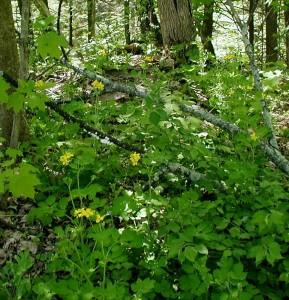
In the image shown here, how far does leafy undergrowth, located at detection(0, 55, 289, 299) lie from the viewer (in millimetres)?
2498

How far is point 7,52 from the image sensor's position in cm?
371

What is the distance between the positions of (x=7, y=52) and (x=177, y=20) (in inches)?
164

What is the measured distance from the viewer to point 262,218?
2578mm

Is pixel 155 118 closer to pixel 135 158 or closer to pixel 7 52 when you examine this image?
pixel 135 158

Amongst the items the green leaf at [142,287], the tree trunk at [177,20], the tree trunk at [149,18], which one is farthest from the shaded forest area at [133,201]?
the tree trunk at [149,18]

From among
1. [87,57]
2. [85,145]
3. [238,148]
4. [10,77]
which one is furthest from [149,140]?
[87,57]

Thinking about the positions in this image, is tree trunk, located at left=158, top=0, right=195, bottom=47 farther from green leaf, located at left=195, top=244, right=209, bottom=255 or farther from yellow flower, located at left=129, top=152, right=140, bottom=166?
green leaf, located at left=195, top=244, right=209, bottom=255

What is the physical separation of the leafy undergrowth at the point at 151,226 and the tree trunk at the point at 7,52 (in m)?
0.32

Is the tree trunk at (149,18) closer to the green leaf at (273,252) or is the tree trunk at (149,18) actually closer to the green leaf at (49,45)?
the green leaf at (49,45)

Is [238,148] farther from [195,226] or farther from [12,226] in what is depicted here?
[12,226]

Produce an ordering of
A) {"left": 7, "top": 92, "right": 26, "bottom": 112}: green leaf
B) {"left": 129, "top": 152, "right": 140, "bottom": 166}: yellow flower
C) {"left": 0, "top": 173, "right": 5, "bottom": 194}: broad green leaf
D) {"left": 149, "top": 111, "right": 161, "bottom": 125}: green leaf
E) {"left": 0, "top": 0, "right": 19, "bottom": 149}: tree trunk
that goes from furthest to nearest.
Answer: {"left": 0, "top": 0, "right": 19, "bottom": 149}: tree trunk < {"left": 149, "top": 111, "right": 161, "bottom": 125}: green leaf < {"left": 129, "top": 152, "right": 140, "bottom": 166}: yellow flower < {"left": 7, "top": 92, "right": 26, "bottom": 112}: green leaf < {"left": 0, "top": 173, "right": 5, "bottom": 194}: broad green leaf

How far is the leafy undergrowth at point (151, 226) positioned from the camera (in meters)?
2.50

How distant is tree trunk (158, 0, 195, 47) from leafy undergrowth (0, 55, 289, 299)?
3.38 metres

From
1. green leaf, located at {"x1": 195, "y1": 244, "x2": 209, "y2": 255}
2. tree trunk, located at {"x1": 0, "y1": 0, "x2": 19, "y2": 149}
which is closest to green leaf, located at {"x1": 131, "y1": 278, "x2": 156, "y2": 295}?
green leaf, located at {"x1": 195, "y1": 244, "x2": 209, "y2": 255}
